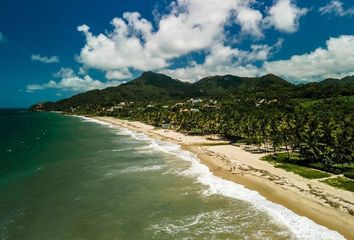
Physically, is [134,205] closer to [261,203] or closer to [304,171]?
[261,203]

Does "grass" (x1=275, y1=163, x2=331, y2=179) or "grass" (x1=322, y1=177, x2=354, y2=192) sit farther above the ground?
"grass" (x1=275, y1=163, x2=331, y2=179)

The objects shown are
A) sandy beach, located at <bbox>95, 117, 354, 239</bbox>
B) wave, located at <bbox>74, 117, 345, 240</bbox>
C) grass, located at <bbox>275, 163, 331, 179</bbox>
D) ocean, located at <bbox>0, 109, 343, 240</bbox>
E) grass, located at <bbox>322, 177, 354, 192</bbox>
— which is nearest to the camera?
wave, located at <bbox>74, 117, 345, 240</bbox>

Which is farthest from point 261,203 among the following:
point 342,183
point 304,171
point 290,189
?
point 304,171

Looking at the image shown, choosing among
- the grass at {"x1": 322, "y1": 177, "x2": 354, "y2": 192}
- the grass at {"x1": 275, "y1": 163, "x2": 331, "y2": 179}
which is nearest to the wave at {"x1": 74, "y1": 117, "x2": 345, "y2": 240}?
the grass at {"x1": 322, "y1": 177, "x2": 354, "y2": 192}

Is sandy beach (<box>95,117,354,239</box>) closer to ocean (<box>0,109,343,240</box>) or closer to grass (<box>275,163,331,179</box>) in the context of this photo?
grass (<box>275,163,331,179</box>)

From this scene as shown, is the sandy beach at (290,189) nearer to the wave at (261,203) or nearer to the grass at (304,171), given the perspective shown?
the wave at (261,203)

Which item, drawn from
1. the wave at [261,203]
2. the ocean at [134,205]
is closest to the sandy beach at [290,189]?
the wave at [261,203]

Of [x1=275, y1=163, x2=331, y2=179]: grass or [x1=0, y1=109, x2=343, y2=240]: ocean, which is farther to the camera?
[x1=275, y1=163, x2=331, y2=179]: grass

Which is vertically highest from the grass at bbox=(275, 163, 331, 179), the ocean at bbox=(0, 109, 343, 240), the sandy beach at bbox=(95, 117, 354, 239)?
the grass at bbox=(275, 163, 331, 179)
